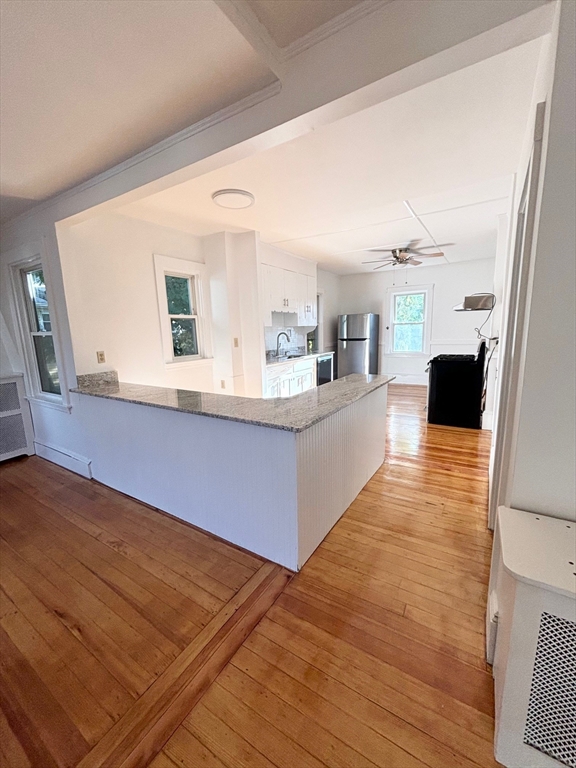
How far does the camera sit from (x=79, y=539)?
2.04 meters

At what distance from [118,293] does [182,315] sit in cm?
79

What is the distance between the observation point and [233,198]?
254cm

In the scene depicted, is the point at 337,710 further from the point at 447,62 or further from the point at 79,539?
the point at 447,62

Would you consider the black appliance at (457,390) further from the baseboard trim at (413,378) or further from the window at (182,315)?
the window at (182,315)

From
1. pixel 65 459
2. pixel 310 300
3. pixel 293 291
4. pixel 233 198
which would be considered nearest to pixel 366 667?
pixel 233 198

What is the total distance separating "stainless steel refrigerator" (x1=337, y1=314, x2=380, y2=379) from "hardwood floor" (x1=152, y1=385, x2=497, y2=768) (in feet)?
15.5

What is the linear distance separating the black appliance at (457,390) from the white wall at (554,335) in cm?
320

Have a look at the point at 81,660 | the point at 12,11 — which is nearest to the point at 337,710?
the point at 81,660

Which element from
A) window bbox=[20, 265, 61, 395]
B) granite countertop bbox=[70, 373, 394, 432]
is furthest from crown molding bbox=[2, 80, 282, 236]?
granite countertop bbox=[70, 373, 394, 432]

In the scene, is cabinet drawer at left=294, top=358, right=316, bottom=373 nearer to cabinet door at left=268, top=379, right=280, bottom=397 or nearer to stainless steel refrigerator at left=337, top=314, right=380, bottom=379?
cabinet door at left=268, top=379, right=280, bottom=397

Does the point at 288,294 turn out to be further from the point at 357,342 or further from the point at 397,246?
the point at 357,342

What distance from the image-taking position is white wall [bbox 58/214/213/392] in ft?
8.59

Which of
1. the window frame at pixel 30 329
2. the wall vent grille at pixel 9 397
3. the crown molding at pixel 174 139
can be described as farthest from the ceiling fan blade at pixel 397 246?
the wall vent grille at pixel 9 397

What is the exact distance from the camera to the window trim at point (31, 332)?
8.87ft
